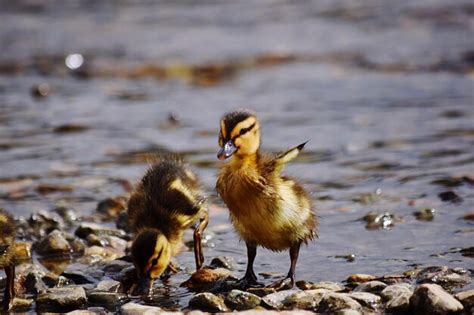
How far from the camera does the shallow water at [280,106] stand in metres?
6.33

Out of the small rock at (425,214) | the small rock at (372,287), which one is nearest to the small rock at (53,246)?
the small rock at (372,287)

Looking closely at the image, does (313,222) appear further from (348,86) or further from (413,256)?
(348,86)

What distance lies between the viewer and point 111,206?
7.02m

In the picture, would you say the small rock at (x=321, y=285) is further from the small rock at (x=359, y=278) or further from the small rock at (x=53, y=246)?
the small rock at (x=53, y=246)

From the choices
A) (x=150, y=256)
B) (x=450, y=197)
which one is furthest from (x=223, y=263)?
(x=450, y=197)

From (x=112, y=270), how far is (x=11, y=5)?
1158 centimetres

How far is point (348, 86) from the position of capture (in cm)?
1101

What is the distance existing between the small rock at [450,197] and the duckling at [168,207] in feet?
4.81

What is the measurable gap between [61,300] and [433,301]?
1.61m

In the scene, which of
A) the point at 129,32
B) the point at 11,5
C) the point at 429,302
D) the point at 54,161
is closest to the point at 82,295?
the point at 429,302

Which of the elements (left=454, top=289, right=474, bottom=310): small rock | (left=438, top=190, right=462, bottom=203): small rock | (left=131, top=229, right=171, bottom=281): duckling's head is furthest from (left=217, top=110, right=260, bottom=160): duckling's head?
(left=438, top=190, right=462, bottom=203): small rock

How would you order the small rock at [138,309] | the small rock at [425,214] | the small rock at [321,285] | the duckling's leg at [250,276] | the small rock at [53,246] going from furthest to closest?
the small rock at [425,214], the small rock at [53,246], the duckling's leg at [250,276], the small rock at [321,285], the small rock at [138,309]

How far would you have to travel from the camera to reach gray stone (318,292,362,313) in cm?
462

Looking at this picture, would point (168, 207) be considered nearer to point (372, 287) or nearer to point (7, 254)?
point (7, 254)
